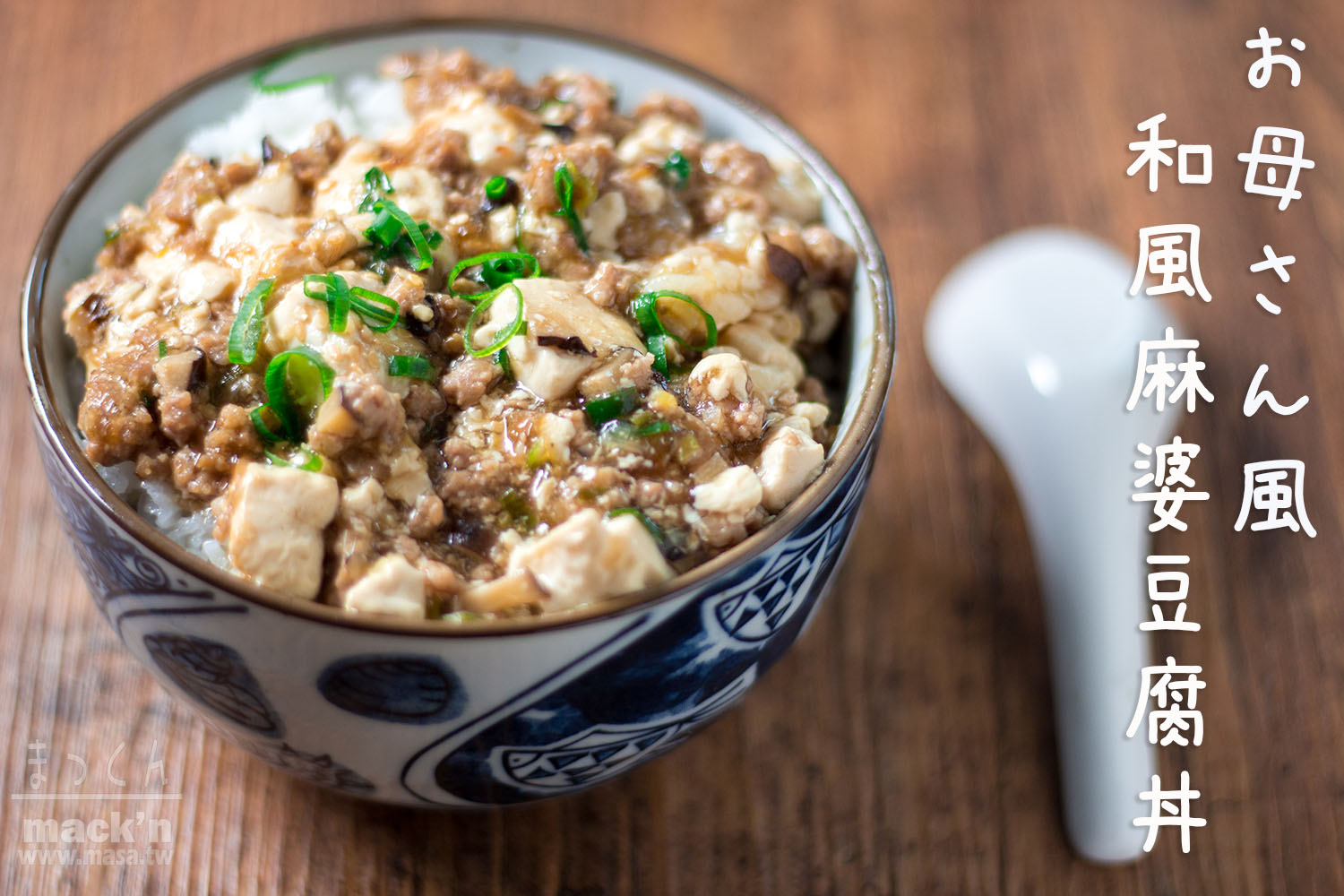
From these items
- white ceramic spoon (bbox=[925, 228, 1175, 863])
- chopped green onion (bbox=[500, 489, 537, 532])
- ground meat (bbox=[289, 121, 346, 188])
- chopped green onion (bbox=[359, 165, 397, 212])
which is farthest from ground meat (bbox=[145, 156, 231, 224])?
white ceramic spoon (bbox=[925, 228, 1175, 863])

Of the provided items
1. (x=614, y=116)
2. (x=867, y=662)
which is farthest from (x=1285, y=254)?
(x=614, y=116)

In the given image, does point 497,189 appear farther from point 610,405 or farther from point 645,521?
point 645,521

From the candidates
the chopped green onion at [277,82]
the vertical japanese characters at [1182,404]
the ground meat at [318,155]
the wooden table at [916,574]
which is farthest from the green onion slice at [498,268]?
the vertical japanese characters at [1182,404]

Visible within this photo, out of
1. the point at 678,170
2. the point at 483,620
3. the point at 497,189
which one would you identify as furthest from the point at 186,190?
the point at 483,620

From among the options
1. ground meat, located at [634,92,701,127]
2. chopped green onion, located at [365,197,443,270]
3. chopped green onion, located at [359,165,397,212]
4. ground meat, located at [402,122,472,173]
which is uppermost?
ground meat, located at [634,92,701,127]

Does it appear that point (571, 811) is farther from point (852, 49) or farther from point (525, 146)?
point (852, 49)

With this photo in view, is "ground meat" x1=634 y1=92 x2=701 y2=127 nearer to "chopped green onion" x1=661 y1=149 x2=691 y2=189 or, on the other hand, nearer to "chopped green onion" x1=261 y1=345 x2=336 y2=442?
"chopped green onion" x1=661 y1=149 x2=691 y2=189
